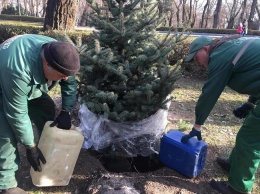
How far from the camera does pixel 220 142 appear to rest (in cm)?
374

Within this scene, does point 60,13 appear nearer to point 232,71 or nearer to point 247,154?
point 232,71

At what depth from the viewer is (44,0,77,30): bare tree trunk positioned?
667 cm

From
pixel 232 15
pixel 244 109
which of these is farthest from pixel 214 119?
pixel 232 15

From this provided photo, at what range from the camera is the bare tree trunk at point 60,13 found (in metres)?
6.67

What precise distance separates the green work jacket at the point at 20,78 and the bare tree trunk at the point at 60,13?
15.6 ft

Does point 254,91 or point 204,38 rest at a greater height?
point 204,38

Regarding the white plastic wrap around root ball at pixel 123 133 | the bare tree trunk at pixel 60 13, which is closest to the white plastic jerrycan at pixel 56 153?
the white plastic wrap around root ball at pixel 123 133

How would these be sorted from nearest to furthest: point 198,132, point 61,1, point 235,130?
point 198,132, point 235,130, point 61,1

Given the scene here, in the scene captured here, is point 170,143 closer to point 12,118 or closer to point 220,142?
point 220,142

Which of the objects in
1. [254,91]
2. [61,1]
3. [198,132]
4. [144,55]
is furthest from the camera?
[61,1]

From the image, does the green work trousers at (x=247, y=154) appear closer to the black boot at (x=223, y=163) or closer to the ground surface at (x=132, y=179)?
the ground surface at (x=132, y=179)

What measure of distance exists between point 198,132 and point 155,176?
668 millimetres

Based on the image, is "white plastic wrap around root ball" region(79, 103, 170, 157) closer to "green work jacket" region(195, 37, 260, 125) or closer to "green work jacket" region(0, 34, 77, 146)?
"green work jacket" region(195, 37, 260, 125)

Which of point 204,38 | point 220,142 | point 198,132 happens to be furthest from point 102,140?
point 220,142
